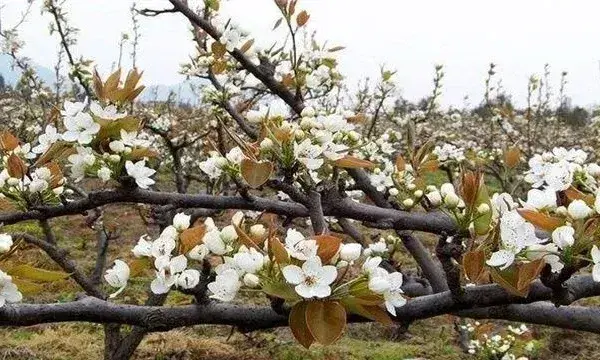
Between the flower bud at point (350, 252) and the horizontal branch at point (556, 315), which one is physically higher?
the flower bud at point (350, 252)

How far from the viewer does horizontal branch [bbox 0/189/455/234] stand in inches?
61.5

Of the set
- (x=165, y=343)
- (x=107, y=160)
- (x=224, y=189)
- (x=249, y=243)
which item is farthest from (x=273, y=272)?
(x=165, y=343)

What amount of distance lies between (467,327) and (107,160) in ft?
13.9

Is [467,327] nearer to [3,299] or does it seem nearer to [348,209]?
[348,209]

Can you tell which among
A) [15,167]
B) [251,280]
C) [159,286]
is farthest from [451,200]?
[15,167]

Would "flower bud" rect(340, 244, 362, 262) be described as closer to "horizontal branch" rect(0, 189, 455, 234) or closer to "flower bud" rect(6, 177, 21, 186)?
"horizontal branch" rect(0, 189, 455, 234)

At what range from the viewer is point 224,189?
14.2 feet

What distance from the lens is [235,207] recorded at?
5.45 feet

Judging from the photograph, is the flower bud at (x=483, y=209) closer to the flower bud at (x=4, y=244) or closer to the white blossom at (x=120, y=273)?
the white blossom at (x=120, y=273)

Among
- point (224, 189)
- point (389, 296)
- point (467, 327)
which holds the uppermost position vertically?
point (224, 189)

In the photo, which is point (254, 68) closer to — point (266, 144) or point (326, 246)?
point (266, 144)

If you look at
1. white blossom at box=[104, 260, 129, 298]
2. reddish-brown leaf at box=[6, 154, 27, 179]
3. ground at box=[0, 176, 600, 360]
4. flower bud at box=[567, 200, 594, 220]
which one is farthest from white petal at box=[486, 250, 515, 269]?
ground at box=[0, 176, 600, 360]

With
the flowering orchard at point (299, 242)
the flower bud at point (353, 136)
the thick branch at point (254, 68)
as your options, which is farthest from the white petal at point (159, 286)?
the thick branch at point (254, 68)

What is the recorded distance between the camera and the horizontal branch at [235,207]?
5.12ft
